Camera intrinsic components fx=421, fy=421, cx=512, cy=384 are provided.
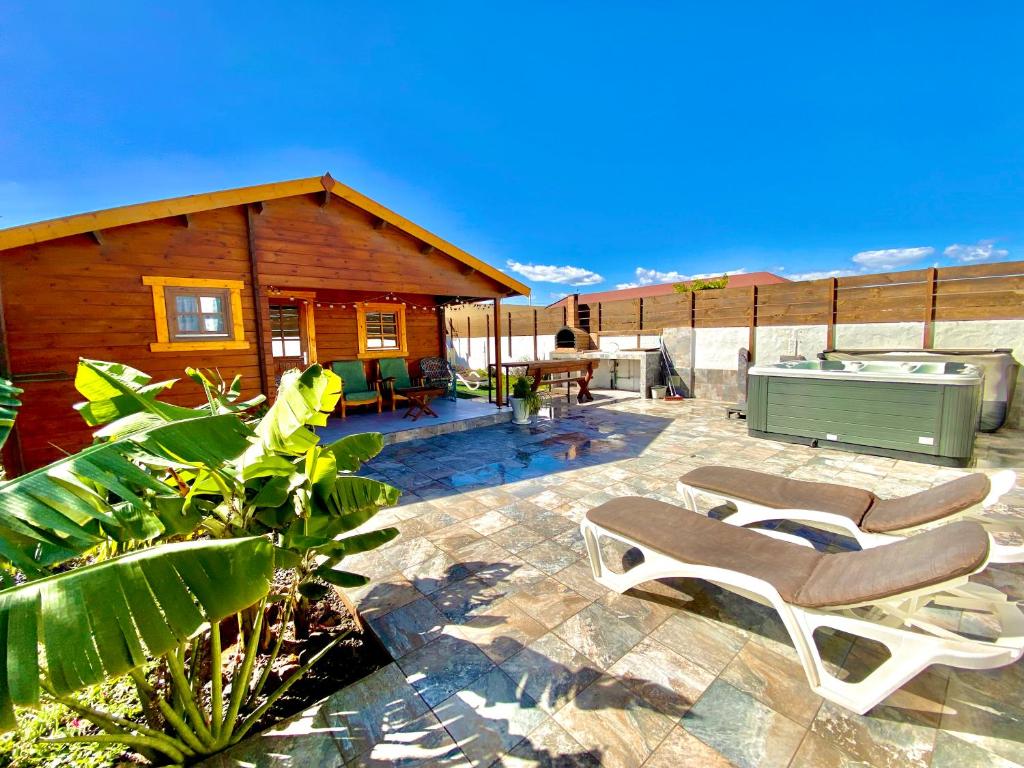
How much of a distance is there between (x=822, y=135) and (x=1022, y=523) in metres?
15.5

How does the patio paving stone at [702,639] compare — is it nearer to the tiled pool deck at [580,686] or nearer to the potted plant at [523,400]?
the tiled pool deck at [580,686]

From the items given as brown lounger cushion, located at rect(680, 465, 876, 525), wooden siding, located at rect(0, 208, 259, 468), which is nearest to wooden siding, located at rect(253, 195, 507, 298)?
wooden siding, located at rect(0, 208, 259, 468)

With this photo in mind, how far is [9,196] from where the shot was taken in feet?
26.2

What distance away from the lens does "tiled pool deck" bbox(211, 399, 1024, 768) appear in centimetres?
178

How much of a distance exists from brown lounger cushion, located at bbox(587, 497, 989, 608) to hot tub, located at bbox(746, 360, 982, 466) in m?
4.82

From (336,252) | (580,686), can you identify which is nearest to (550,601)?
(580,686)

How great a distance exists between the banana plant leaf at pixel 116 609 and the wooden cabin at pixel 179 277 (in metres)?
4.84

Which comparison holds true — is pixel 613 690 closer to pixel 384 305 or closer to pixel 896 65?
pixel 384 305

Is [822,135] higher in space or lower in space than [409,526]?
higher

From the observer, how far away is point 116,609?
3.61ft

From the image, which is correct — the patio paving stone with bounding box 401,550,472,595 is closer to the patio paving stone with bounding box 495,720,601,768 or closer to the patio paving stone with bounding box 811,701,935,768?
the patio paving stone with bounding box 495,720,601,768

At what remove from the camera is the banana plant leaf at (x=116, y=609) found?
991 mm

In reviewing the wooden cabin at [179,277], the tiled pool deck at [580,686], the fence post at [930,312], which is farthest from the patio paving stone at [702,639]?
the fence post at [930,312]

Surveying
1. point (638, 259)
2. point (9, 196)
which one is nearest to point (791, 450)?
point (9, 196)
